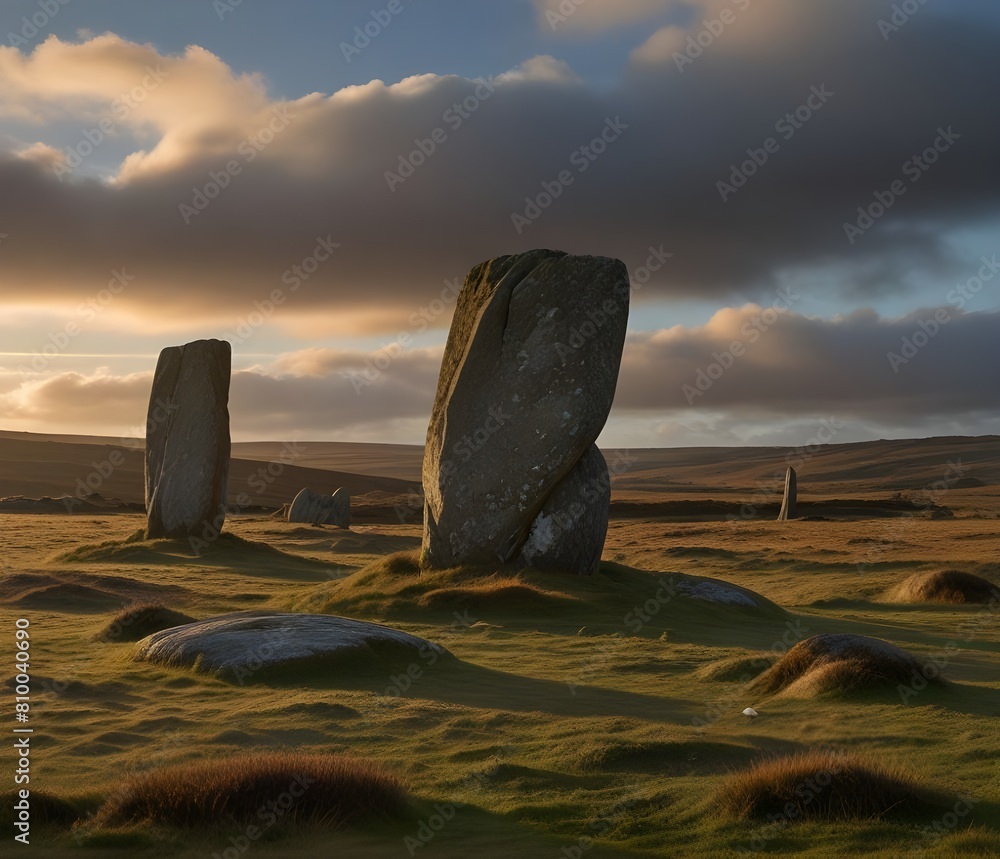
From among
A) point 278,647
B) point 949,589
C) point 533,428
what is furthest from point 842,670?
point 949,589

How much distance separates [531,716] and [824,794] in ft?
13.9

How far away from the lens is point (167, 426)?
34906mm

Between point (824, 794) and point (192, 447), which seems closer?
point (824, 794)

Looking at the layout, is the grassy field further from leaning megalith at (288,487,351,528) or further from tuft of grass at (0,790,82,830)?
leaning megalith at (288,487,351,528)

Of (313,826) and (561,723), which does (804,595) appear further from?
(313,826)

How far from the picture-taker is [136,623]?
55.1 feet

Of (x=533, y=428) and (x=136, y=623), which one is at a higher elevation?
(x=533, y=428)

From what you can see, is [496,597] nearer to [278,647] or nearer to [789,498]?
[278,647]

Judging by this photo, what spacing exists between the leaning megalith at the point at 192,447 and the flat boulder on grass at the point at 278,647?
1980cm

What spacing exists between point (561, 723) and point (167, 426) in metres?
26.1

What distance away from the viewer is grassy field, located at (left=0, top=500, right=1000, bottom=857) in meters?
7.59

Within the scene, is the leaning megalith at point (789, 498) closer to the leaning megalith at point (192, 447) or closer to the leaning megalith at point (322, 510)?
the leaning megalith at point (322, 510)

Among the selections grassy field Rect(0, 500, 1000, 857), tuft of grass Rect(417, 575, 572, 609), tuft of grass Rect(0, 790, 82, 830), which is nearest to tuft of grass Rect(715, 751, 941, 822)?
grassy field Rect(0, 500, 1000, 857)

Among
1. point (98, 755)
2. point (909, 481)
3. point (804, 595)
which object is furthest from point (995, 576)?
point (909, 481)
